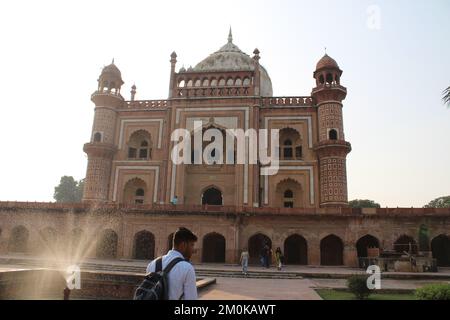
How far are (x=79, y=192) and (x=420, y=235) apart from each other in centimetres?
5167

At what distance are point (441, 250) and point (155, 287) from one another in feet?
69.4

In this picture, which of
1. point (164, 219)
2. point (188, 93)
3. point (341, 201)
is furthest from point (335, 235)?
point (188, 93)

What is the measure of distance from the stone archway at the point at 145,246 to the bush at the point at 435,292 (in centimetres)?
1613

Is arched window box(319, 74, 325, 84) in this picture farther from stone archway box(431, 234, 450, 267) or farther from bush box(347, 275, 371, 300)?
bush box(347, 275, 371, 300)

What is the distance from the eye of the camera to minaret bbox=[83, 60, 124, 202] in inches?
978

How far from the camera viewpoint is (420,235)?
18.3 m

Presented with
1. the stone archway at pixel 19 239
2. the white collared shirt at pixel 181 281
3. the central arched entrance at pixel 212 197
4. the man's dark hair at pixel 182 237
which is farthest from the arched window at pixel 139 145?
the white collared shirt at pixel 181 281

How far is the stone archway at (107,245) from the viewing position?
20984 millimetres

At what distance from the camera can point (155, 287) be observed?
2750 millimetres

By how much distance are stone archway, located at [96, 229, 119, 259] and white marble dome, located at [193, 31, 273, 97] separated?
1570cm

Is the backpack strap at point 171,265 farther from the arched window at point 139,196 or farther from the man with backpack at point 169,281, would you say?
the arched window at point 139,196

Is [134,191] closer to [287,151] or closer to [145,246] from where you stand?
[145,246]

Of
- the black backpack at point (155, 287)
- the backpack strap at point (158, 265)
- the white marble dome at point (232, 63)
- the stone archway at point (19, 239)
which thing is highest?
the white marble dome at point (232, 63)

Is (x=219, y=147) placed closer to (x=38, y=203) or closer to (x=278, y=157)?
(x=278, y=157)
